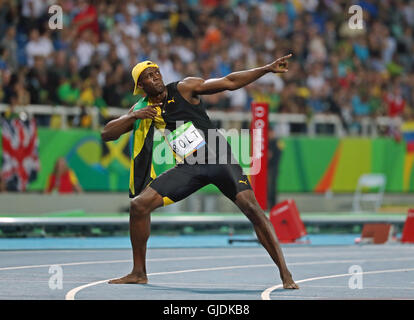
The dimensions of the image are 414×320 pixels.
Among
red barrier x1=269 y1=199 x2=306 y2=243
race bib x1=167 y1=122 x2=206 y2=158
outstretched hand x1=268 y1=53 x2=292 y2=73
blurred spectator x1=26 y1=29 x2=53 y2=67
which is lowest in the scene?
red barrier x1=269 y1=199 x2=306 y2=243

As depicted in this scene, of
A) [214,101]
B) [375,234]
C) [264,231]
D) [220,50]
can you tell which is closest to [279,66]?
[264,231]

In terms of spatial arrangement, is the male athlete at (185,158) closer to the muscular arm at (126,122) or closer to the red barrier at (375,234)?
the muscular arm at (126,122)

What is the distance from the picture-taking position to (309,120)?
22469 millimetres

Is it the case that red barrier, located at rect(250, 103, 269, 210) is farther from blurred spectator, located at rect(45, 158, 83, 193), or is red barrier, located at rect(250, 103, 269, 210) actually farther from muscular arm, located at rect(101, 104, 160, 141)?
blurred spectator, located at rect(45, 158, 83, 193)

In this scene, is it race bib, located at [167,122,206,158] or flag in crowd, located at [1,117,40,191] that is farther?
flag in crowd, located at [1,117,40,191]

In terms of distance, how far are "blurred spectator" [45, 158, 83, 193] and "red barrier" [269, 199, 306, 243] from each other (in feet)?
17.7

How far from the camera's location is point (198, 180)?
942cm

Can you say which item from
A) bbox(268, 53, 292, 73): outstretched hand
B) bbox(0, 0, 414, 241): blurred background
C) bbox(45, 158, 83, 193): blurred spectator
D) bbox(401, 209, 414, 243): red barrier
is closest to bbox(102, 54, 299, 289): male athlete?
bbox(268, 53, 292, 73): outstretched hand

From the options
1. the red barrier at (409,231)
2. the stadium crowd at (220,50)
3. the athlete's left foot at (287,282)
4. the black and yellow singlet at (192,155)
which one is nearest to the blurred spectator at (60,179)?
the stadium crowd at (220,50)

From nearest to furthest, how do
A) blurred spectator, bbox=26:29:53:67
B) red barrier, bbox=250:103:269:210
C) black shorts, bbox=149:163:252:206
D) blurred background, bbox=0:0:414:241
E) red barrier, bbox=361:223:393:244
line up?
1. black shorts, bbox=149:163:252:206
2. red barrier, bbox=250:103:269:210
3. red barrier, bbox=361:223:393:244
4. blurred background, bbox=0:0:414:241
5. blurred spectator, bbox=26:29:53:67

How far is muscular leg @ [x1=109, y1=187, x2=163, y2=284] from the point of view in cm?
930

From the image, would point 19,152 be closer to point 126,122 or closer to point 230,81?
point 126,122

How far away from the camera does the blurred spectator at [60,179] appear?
757 inches
